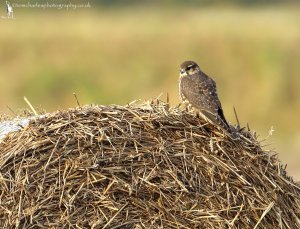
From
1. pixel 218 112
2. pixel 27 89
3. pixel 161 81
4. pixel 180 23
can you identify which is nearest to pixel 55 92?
pixel 27 89

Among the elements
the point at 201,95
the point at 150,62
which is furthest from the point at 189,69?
the point at 150,62

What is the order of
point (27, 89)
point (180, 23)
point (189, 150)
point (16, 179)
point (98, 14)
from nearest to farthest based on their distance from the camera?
point (16, 179) → point (189, 150) → point (27, 89) → point (180, 23) → point (98, 14)

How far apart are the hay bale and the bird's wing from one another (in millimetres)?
83

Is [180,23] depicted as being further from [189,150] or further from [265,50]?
[189,150]

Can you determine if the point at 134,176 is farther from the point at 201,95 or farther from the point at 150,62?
the point at 150,62

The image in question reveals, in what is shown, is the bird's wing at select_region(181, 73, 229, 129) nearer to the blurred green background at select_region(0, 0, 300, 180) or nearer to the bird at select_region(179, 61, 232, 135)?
the bird at select_region(179, 61, 232, 135)

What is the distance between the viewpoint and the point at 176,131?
673 centimetres

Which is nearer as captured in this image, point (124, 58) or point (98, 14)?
point (124, 58)

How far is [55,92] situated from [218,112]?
330 inches

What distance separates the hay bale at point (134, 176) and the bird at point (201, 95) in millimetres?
77

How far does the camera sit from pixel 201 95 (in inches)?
275

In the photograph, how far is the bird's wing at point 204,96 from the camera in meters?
6.82

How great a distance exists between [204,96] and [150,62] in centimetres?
876

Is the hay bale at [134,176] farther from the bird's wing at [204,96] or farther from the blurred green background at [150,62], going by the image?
the blurred green background at [150,62]
